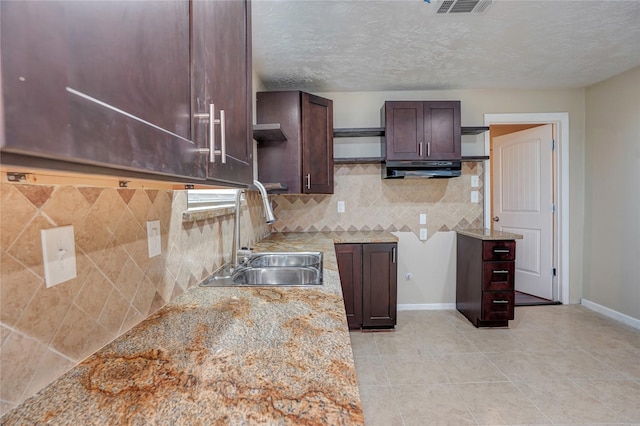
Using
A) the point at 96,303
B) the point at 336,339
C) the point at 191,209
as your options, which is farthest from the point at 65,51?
the point at 191,209

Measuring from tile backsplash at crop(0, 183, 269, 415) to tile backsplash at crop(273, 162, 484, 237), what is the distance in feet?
7.21

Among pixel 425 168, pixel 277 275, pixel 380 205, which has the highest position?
pixel 425 168

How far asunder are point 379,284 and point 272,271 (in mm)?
1309

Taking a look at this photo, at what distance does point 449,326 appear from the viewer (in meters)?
2.85

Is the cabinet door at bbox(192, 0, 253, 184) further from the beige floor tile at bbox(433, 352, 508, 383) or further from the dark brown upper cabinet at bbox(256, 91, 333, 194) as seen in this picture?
the beige floor tile at bbox(433, 352, 508, 383)

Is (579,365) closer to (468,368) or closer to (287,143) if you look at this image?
(468,368)

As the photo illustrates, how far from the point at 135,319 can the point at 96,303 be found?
0.57ft

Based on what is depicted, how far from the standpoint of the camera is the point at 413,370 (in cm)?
212

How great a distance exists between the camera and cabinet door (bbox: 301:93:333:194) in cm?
269

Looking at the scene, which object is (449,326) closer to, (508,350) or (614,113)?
(508,350)

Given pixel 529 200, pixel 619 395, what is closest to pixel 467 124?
pixel 529 200

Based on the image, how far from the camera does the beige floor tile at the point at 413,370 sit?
200 centimetres

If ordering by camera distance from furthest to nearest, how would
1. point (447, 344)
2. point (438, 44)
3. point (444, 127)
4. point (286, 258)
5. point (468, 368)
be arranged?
point (444, 127), point (447, 344), point (438, 44), point (468, 368), point (286, 258)

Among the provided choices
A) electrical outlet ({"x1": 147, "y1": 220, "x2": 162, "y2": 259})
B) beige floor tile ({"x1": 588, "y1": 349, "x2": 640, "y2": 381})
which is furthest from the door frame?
electrical outlet ({"x1": 147, "y1": 220, "x2": 162, "y2": 259})
